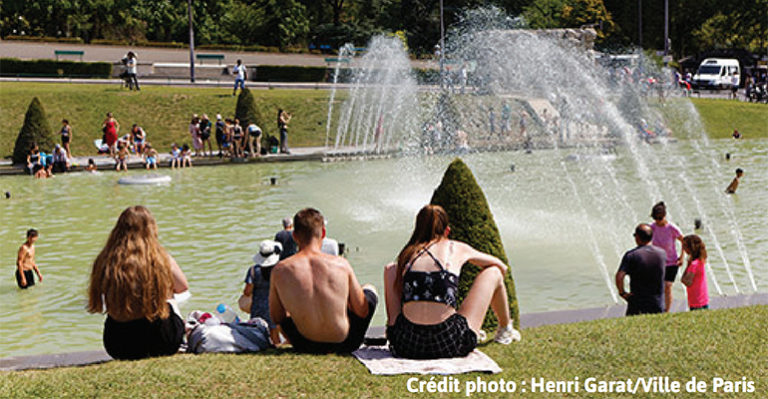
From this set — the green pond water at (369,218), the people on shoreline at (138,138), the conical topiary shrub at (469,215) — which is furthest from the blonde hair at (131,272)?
the people on shoreline at (138,138)

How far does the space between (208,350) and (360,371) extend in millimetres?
1556

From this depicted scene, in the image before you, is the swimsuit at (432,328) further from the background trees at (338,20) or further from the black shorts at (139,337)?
the background trees at (338,20)

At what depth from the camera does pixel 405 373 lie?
6906mm

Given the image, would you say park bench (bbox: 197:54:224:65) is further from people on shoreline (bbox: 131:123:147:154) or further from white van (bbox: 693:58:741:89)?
white van (bbox: 693:58:741:89)

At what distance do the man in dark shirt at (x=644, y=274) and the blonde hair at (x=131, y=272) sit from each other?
4924 millimetres

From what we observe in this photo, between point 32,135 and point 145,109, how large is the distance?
8.72m

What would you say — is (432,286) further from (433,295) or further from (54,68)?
(54,68)

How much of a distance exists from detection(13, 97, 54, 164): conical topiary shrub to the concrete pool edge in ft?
78.8

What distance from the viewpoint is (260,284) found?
30.2ft

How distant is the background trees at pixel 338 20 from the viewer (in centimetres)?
6850

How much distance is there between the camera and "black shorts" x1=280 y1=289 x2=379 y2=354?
7551 millimetres

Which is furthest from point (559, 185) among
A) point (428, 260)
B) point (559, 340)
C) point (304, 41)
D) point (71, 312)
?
point (304, 41)

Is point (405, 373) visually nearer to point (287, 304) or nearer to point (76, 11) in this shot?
point (287, 304)

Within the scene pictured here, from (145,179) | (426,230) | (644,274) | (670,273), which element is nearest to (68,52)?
(145,179)
